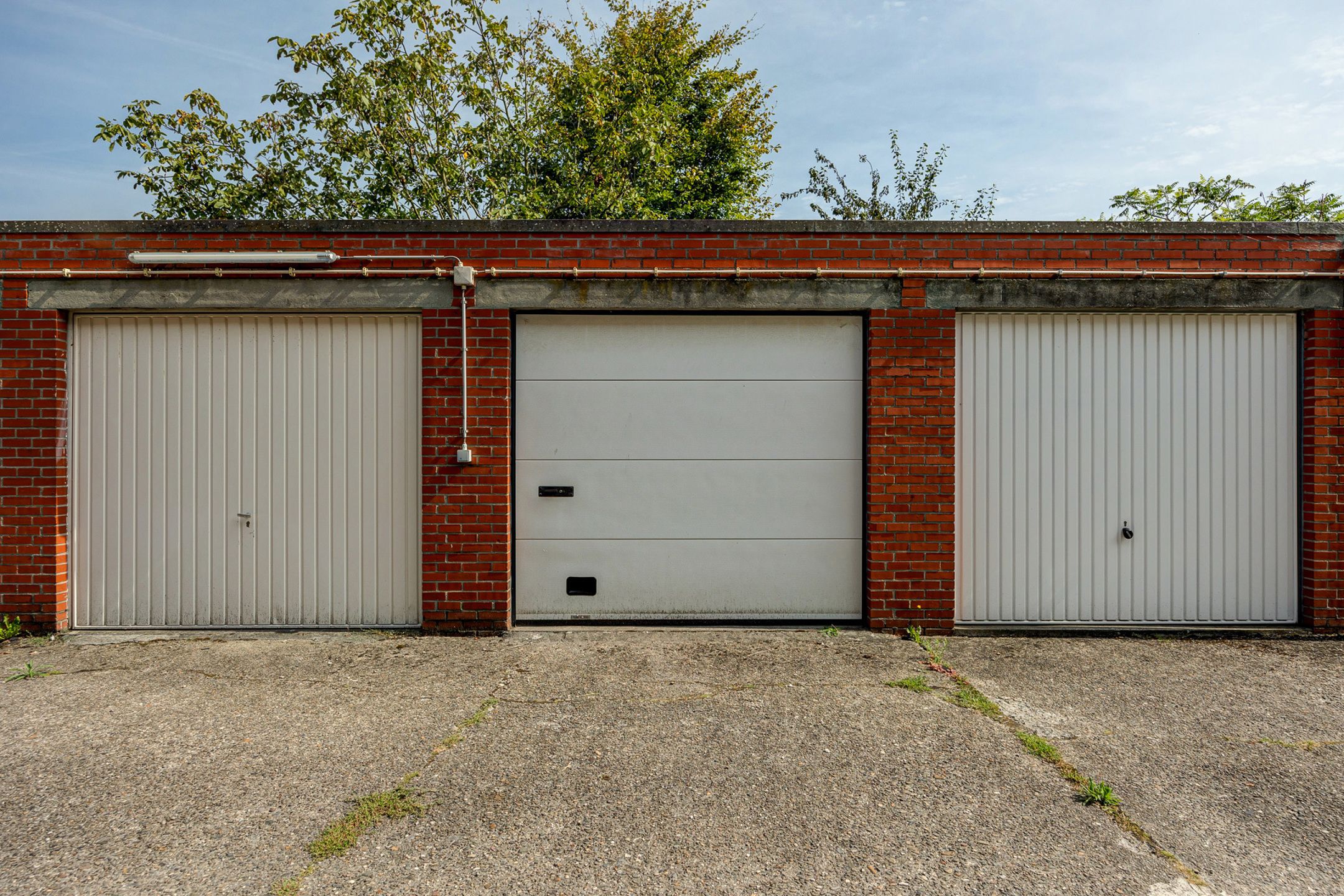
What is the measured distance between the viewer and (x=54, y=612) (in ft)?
17.7

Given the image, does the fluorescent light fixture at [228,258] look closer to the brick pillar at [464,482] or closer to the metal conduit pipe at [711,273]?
the metal conduit pipe at [711,273]

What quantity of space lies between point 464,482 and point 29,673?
2939 millimetres

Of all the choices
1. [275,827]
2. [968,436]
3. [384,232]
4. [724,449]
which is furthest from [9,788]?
[968,436]

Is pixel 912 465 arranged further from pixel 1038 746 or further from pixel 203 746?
pixel 203 746

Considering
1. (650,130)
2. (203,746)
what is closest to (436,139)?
(650,130)

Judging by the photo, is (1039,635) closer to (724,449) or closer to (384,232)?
(724,449)

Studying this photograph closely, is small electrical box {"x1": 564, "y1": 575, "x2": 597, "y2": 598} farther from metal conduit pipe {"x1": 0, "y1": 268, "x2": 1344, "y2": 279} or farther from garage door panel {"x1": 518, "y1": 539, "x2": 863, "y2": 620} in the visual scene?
metal conduit pipe {"x1": 0, "y1": 268, "x2": 1344, "y2": 279}

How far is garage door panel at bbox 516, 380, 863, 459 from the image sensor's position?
5641 mm

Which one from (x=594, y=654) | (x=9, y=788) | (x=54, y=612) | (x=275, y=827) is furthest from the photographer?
(x=54, y=612)

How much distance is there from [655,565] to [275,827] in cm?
321

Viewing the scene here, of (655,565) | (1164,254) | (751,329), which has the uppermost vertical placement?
(1164,254)

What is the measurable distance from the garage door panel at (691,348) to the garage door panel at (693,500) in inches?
27.9

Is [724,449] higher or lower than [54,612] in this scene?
higher

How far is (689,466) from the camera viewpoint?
566 centimetres
